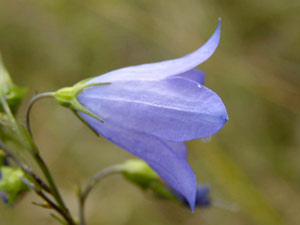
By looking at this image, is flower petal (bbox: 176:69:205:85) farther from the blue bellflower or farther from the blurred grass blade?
the blurred grass blade

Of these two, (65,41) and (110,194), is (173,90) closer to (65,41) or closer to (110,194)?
(110,194)

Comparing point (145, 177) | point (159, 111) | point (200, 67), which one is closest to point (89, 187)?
point (145, 177)

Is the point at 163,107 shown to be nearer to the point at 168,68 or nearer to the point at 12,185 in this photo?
the point at 168,68

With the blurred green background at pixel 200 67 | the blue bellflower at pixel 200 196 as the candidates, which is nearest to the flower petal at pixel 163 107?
the blue bellflower at pixel 200 196

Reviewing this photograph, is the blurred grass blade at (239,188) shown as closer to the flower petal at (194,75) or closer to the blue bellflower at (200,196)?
the blue bellflower at (200,196)

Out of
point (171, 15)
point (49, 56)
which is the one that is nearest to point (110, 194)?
point (49, 56)

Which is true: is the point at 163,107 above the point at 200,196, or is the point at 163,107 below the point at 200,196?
above

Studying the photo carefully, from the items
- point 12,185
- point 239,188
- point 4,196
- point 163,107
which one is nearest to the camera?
point 163,107

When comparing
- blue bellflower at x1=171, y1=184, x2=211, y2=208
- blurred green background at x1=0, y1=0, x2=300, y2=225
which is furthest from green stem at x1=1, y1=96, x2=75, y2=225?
blurred green background at x1=0, y1=0, x2=300, y2=225
